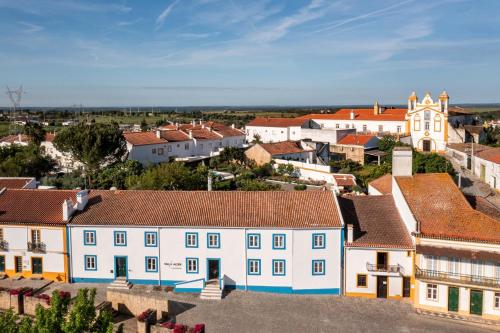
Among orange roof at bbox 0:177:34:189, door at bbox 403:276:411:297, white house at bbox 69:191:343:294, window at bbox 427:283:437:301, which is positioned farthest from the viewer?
orange roof at bbox 0:177:34:189

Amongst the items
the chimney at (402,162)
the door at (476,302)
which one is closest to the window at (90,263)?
the chimney at (402,162)

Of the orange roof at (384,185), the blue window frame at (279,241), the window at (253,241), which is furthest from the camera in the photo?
the orange roof at (384,185)

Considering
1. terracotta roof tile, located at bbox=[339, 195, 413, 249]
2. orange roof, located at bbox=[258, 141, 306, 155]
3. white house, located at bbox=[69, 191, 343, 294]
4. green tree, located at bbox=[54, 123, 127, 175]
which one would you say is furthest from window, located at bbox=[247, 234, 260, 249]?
orange roof, located at bbox=[258, 141, 306, 155]

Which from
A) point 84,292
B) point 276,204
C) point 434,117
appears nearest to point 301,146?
point 434,117

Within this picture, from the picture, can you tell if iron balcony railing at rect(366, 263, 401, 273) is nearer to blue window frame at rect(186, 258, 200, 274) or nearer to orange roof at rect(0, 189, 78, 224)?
blue window frame at rect(186, 258, 200, 274)

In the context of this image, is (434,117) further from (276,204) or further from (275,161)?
(276,204)

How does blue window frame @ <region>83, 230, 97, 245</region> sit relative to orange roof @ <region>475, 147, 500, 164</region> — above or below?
below

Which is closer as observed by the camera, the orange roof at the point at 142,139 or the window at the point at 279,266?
the window at the point at 279,266

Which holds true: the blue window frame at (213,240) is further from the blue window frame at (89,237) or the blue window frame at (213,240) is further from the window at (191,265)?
the blue window frame at (89,237)

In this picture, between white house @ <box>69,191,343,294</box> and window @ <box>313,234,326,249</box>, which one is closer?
window @ <box>313,234,326,249</box>
